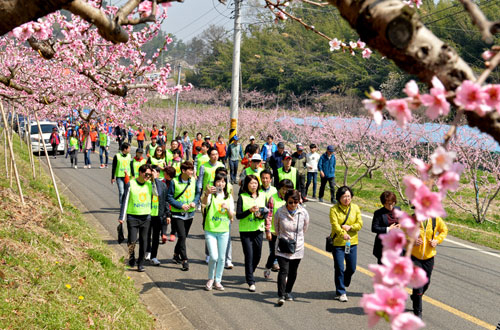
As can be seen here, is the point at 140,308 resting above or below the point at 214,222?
below

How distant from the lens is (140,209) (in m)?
8.66

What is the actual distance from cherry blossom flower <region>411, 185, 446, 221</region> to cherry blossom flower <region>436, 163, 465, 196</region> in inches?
1.6

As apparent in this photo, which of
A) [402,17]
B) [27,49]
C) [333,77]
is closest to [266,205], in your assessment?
[402,17]

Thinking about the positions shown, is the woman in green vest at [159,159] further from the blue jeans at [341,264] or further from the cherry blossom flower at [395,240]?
the cherry blossom flower at [395,240]

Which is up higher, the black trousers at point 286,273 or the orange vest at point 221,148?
the orange vest at point 221,148

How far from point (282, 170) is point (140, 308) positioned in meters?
5.38

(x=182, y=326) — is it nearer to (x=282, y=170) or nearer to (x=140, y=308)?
(x=140, y=308)

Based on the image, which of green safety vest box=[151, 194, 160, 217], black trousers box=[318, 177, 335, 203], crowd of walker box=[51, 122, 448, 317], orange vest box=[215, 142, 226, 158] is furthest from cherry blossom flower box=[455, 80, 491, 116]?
orange vest box=[215, 142, 226, 158]

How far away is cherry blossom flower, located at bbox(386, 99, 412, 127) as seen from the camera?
1857 millimetres

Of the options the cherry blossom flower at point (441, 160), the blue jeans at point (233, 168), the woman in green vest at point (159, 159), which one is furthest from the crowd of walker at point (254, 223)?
the blue jeans at point (233, 168)

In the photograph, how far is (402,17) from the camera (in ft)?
6.79

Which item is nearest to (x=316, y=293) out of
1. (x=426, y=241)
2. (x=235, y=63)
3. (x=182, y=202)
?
(x=426, y=241)

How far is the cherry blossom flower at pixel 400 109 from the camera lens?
1857 millimetres

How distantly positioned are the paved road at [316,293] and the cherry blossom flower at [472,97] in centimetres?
539
